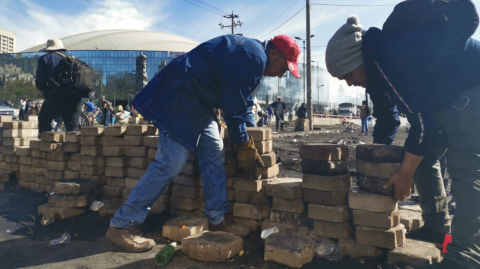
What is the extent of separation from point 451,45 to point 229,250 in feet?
6.92

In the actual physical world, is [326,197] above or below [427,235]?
above

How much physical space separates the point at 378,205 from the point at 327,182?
42 cm

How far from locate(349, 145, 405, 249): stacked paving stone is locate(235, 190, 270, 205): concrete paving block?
32.3 inches

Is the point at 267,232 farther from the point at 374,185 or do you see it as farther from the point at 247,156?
the point at 374,185

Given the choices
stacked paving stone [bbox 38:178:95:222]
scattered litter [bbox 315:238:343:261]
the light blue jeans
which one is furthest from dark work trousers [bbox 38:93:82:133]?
scattered litter [bbox 315:238:343:261]

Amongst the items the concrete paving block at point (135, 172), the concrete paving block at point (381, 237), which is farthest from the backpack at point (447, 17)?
the concrete paving block at point (135, 172)

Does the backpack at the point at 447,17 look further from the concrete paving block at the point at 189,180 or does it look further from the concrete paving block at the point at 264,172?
the concrete paving block at the point at 189,180

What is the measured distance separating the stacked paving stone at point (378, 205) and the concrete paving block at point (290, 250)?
0.42m

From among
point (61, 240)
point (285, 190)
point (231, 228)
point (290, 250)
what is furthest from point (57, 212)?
point (290, 250)

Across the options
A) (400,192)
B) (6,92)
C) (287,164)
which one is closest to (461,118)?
(400,192)

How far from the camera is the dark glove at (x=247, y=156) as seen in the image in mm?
2859

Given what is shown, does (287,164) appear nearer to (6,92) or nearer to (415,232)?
(415,232)

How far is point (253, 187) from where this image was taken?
2.96 meters

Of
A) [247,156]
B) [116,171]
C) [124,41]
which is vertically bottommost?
[116,171]
